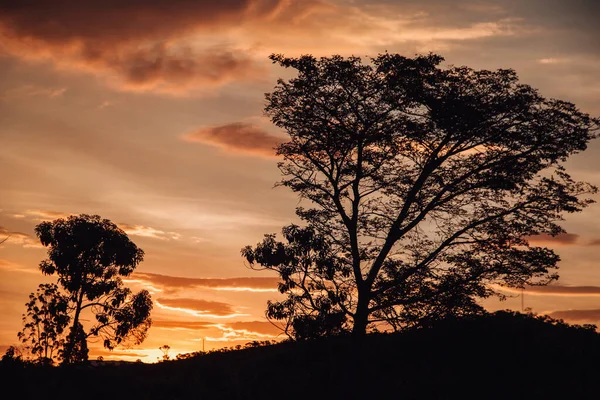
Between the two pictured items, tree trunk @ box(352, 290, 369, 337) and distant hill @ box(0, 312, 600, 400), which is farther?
tree trunk @ box(352, 290, 369, 337)

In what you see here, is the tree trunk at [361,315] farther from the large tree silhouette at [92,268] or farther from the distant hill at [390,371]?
the large tree silhouette at [92,268]

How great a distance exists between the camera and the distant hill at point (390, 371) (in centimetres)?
2884

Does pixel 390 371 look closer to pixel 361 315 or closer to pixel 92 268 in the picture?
pixel 361 315

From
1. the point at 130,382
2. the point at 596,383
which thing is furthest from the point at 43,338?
the point at 596,383

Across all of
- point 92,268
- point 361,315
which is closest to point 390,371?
point 361,315

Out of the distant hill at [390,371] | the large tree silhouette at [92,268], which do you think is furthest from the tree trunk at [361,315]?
the large tree silhouette at [92,268]

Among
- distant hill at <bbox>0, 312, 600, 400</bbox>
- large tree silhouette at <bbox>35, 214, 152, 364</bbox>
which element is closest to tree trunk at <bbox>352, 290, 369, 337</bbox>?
distant hill at <bbox>0, 312, 600, 400</bbox>

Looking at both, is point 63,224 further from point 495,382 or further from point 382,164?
point 495,382

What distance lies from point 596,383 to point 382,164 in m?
13.3

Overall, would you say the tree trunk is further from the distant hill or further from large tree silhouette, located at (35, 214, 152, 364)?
large tree silhouette, located at (35, 214, 152, 364)

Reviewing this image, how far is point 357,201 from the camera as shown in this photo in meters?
32.6

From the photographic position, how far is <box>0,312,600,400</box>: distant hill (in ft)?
94.6

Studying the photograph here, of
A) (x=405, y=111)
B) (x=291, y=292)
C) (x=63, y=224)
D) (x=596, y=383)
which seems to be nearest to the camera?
(x=596, y=383)

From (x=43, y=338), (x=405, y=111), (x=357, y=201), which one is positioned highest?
(x=405, y=111)
